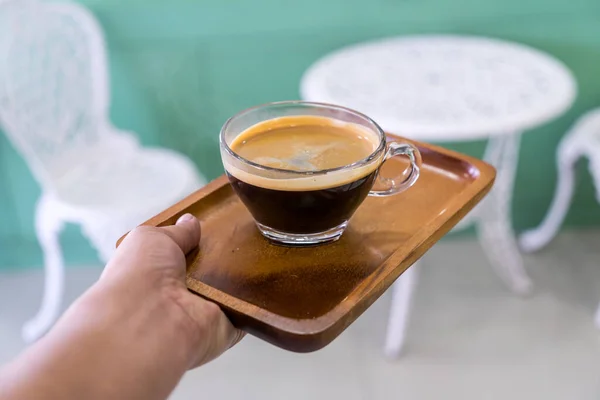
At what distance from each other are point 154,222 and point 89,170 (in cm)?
109

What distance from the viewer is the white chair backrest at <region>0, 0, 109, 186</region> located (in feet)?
5.23

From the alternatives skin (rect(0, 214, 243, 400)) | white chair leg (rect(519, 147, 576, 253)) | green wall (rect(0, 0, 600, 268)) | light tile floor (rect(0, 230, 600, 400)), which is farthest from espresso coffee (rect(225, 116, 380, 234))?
white chair leg (rect(519, 147, 576, 253))

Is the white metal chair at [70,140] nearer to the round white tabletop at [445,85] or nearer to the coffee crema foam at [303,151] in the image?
the round white tabletop at [445,85]

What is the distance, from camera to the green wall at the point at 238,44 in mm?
1784

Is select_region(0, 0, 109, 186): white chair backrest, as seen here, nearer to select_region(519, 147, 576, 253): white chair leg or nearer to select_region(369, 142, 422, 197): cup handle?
select_region(369, 142, 422, 197): cup handle

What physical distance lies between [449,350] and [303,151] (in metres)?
1.14

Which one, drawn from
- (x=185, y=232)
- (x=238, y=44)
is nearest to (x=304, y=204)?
(x=185, y=232)

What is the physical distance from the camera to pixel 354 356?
1.67 meters

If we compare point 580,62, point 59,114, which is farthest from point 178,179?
point 580,62

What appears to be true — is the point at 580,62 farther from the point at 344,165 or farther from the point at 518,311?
the point at 344,165

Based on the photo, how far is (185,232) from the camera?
69 cm

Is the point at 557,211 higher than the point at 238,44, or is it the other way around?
the point at 238,44

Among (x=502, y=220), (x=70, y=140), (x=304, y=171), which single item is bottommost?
(x=502, y=220)

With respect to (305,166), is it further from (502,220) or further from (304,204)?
(502,220)
